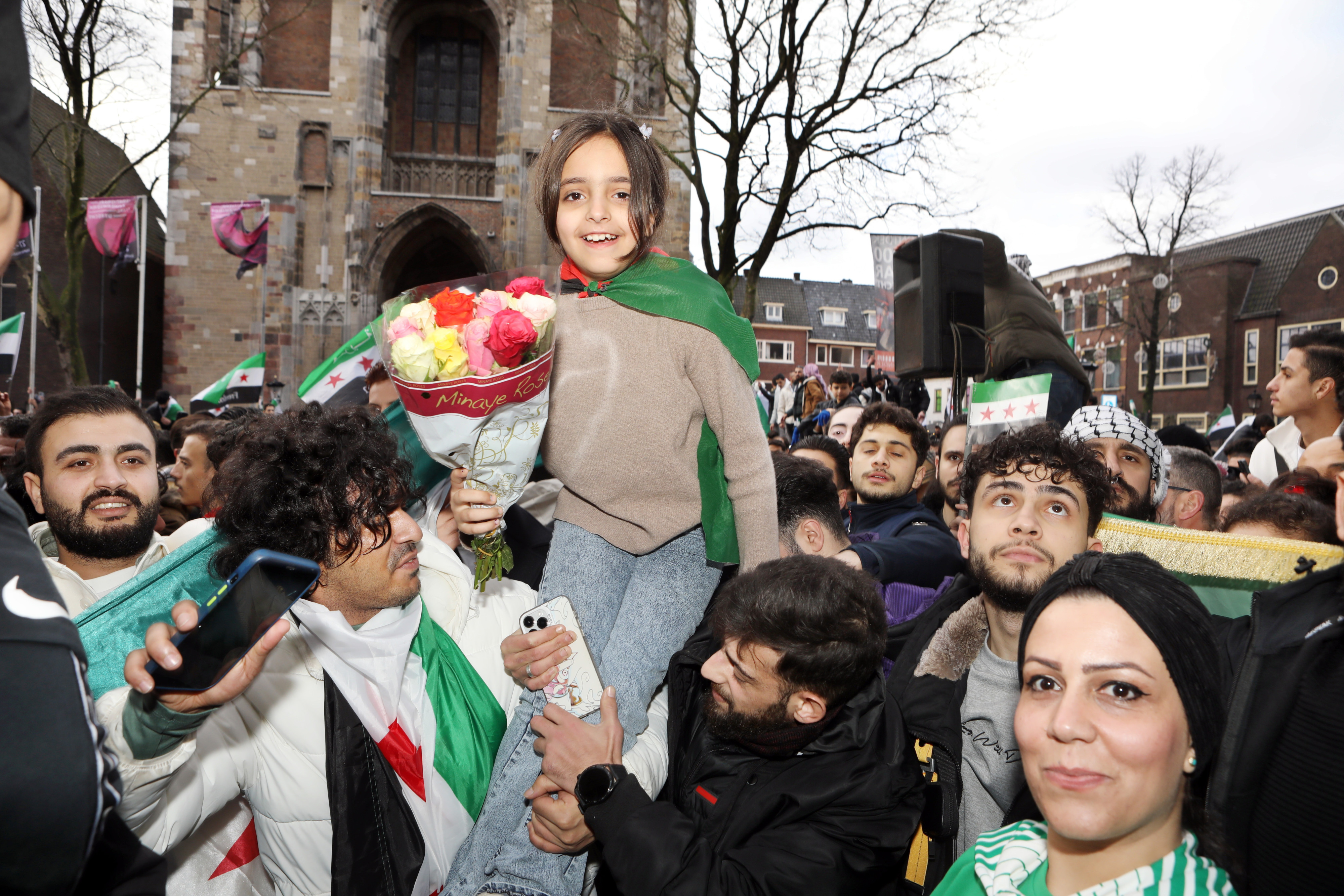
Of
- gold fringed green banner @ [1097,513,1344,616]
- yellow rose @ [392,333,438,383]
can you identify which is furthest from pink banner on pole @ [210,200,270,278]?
gold fringed green banner @ [1097,513,1344,616]

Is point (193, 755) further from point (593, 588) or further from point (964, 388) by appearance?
point (964, 388)

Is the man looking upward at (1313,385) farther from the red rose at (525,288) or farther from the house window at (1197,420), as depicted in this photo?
the house window at (1197,420)

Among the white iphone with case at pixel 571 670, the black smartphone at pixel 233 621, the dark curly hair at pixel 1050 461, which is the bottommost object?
the white iphone with case at pixel 571 670

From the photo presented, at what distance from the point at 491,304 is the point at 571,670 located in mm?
1088

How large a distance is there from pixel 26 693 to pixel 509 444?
172cm

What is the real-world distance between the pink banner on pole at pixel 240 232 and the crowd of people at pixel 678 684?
1949 cm

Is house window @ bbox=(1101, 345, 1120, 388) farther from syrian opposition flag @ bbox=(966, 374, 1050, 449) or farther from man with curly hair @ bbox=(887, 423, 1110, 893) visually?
man with curly hair @ bbox=(887, 423, 1110, 893)

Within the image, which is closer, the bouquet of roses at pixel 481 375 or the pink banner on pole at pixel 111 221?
the bouquet of roses at pixel 481 375

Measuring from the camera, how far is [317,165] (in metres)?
23.7

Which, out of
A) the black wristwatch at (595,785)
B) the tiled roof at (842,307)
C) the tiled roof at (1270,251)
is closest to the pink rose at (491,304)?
the black wristwatch at (595,785)

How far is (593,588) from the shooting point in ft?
9.02

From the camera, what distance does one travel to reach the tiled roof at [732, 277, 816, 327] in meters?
57.7

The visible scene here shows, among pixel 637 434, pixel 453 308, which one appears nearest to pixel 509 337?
pixel 453 308

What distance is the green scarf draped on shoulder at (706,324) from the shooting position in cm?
276
